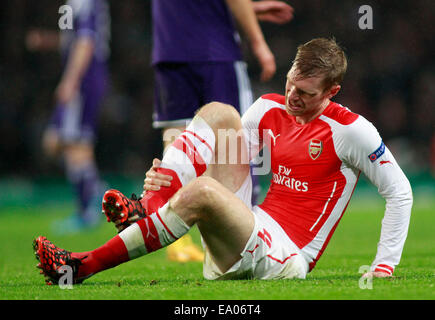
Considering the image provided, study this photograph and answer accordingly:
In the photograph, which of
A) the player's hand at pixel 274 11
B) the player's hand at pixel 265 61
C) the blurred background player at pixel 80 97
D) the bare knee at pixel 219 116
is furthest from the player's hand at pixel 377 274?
the blurred background player at pixel 80 97

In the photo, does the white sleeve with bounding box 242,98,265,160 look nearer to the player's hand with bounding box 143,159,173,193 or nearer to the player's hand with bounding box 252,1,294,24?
the player's hand with bounding box 143,159,173,193

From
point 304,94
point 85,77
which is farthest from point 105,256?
point 85,77

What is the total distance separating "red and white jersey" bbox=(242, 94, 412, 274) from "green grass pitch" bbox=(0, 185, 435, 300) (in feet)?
0.70

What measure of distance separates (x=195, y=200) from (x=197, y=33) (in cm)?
180

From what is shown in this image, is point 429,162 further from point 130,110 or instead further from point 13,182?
point 13,182

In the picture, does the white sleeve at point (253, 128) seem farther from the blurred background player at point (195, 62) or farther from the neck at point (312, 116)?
the blurred background player at point (195, 62)

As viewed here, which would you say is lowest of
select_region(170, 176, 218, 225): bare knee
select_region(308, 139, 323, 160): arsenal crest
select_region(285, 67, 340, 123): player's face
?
select_region(170, 176, 218, 225): bare knee

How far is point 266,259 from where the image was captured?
3.10 meters

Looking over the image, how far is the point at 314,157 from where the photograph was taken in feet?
10.6

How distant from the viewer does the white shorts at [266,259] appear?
3.06 meters

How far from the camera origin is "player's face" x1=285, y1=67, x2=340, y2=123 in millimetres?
3133

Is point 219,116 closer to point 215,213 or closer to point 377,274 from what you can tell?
point 215,213

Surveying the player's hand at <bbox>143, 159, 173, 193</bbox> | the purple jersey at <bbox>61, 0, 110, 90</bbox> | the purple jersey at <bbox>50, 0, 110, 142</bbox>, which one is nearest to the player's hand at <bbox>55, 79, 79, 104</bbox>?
the purple jersey at <bbox>50, 0, 110, 142</bbox>
